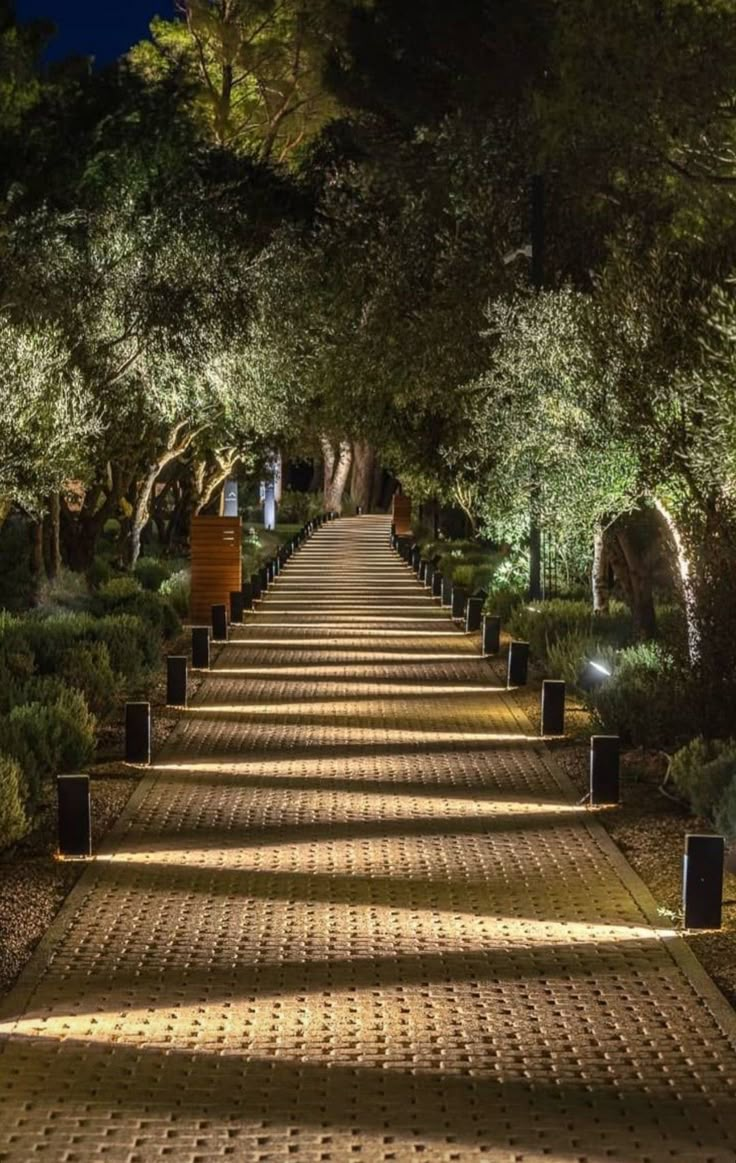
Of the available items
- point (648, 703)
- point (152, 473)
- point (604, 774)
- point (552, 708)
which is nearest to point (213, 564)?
point (152, 473)

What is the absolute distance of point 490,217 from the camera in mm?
26641

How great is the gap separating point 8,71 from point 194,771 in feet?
63.8

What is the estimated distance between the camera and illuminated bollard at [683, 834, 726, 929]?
910 cm

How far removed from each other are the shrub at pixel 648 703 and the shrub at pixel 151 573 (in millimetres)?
16906

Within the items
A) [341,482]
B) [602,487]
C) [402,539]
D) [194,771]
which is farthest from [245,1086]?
[341,482]

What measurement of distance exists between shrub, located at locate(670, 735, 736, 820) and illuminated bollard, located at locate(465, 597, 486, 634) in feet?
48.0

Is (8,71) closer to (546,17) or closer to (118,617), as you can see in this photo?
(546,17)

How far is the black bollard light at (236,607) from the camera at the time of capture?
27.9 m

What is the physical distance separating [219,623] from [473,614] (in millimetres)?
4298

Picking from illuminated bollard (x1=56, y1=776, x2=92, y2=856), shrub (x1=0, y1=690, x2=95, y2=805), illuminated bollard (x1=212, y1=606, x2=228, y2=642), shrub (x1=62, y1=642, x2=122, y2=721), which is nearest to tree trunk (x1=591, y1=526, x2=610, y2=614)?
illuminated bollard (x1=212, y1=606, x2=228, y2=642)

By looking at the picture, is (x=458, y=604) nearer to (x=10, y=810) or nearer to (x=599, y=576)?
(x=599, y=576)

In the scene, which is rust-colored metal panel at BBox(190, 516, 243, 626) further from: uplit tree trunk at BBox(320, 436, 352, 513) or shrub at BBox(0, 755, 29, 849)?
uplit tree trunk at BBox(320, 436, 352, 513)

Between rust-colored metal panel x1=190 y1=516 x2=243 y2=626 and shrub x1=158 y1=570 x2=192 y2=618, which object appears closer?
rust-colored metal panel x1=190 y1=516 x2=243 y2=626

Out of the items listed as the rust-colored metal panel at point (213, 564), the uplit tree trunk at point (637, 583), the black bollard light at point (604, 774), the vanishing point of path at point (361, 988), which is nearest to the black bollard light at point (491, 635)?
the uplit tree trunk at point (637, 583)
